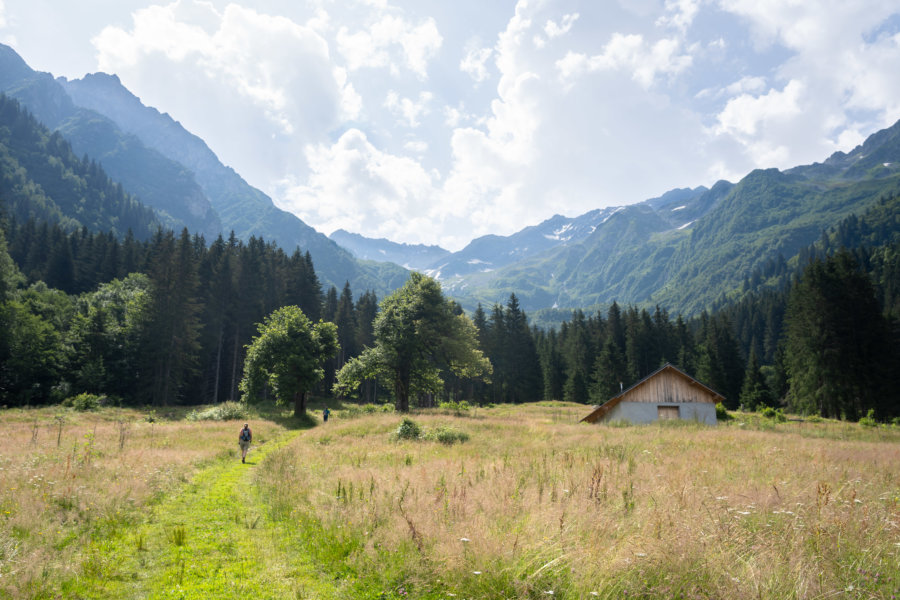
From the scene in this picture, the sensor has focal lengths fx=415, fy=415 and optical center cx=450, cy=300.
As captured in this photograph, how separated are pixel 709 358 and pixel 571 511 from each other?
242 feet

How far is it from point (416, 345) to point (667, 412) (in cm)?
2221

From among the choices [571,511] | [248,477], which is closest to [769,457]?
[571,511]

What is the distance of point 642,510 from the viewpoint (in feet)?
23.0

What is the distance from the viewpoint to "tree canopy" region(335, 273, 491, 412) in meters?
39.4

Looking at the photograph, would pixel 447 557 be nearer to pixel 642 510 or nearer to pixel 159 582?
pixel 642 510

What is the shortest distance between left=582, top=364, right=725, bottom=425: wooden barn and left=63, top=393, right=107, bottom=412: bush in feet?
146

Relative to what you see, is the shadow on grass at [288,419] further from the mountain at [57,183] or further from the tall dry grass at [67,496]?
the mountain at [57,183]

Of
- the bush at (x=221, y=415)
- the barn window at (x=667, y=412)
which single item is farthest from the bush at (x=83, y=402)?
the barn window at (x=667, y=412)

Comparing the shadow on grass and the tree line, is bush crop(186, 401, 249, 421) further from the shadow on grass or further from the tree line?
the tree line

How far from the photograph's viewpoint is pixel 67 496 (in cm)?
950

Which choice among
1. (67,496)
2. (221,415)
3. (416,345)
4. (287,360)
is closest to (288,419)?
(287,360)

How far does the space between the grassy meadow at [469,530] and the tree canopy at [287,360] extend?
79.9 feet

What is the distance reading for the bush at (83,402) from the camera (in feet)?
124

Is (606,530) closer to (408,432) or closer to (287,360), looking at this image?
(408,432)
